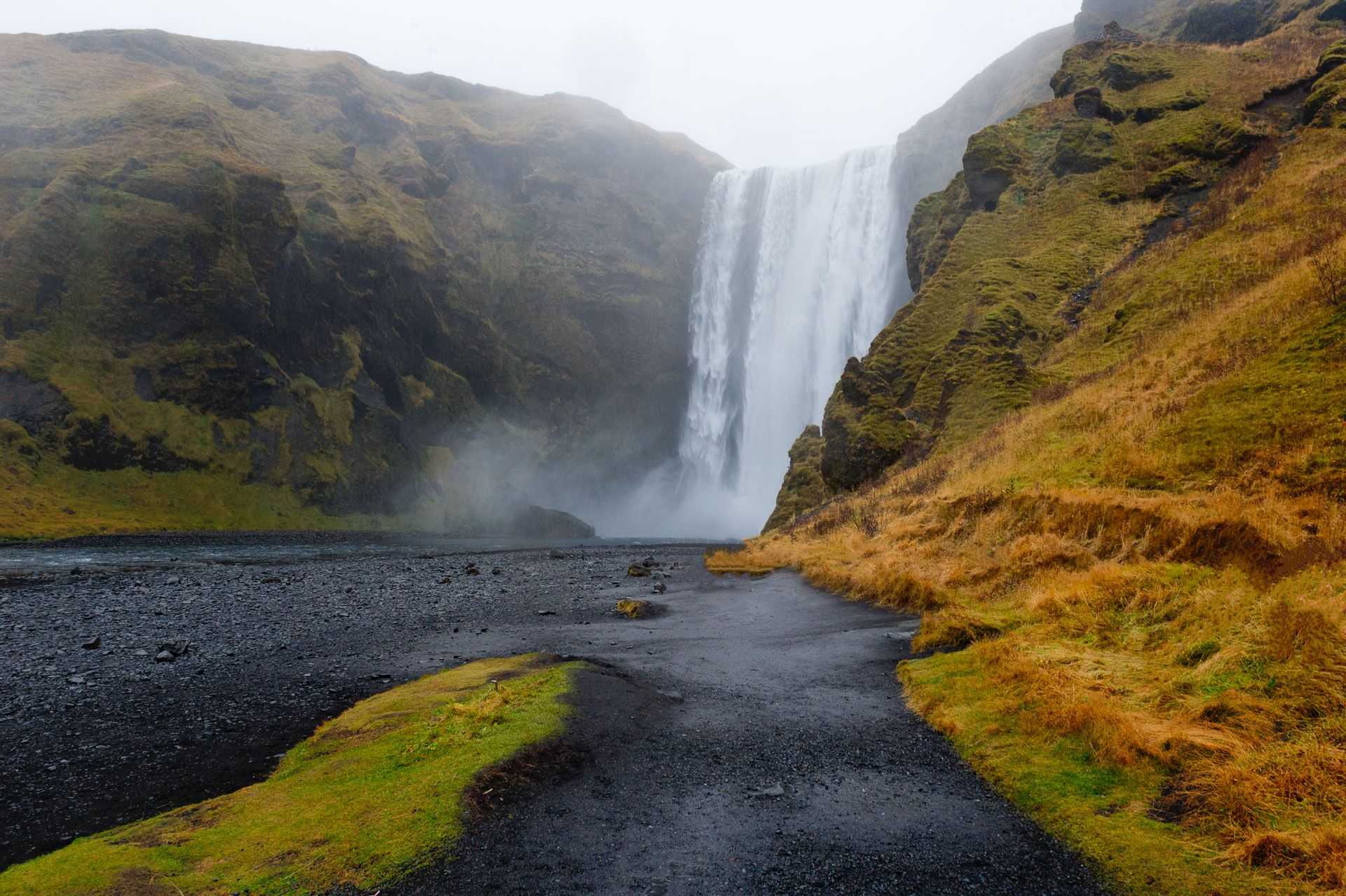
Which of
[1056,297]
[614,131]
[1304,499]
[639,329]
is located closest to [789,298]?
[639,329]

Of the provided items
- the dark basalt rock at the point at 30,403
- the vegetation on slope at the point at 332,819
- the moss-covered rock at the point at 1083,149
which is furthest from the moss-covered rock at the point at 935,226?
the dark basalt rock at the point at 30,403

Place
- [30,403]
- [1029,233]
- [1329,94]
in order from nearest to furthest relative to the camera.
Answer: [1329,94]
[1029,233]
[30,403]

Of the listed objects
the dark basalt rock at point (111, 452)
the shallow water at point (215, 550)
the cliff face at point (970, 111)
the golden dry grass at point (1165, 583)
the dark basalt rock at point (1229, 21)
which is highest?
the cliff face at point (970, 111)

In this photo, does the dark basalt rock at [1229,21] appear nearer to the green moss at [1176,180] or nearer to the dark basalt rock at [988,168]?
the dark basalt rock at [988,168]

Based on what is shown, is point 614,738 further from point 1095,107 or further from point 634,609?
point 1095,107

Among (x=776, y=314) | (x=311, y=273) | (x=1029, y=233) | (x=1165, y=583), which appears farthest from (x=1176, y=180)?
(x=311, y=273)

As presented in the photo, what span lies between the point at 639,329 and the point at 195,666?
10578 cm

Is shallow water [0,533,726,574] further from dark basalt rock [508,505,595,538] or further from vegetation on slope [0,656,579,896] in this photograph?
vegetation on slope [0,656,579,896]

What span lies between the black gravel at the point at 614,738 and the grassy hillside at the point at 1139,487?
1.06 m

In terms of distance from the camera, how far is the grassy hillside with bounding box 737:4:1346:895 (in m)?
6.07

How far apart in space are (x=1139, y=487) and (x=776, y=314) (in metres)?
80.9

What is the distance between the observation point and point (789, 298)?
9219 cm

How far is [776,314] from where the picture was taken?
307ft

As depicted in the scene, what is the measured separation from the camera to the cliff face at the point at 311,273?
71.8 meters
